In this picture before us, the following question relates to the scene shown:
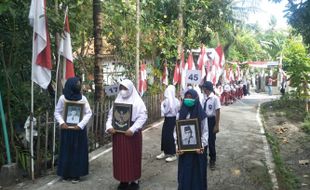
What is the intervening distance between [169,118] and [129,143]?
2657 millimetres

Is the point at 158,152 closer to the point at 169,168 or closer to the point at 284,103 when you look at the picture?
the point at 169,168

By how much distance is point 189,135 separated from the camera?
665cm

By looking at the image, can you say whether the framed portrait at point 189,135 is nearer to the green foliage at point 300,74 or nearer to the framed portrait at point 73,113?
the framed portrait at point 73,113

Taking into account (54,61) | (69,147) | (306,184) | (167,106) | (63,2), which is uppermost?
(63,2)

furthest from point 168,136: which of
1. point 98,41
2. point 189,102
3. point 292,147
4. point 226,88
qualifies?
point 226,88

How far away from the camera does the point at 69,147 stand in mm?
7965

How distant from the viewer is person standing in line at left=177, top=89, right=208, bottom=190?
21.8 feet

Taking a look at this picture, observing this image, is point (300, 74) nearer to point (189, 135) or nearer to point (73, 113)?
point (73, 113)

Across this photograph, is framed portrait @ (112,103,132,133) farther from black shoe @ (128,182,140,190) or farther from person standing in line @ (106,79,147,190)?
black shoe @ (128,182,140,190)

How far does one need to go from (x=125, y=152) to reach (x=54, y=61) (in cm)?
404

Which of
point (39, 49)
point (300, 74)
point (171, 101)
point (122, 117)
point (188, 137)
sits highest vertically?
point (39, 49)

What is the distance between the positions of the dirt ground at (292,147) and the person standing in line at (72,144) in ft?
11.8

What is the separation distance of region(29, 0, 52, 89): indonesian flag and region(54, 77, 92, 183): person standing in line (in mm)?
520

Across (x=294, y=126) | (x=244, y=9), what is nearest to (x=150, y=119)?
(x=294, y=126)
